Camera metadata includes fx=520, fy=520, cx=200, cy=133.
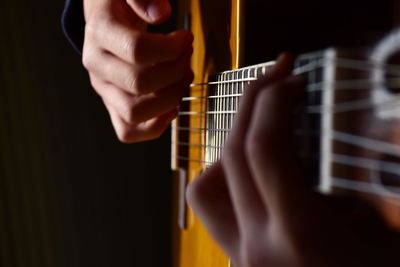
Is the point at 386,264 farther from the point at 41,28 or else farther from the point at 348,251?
the point at 41,28

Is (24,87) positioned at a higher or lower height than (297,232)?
higher

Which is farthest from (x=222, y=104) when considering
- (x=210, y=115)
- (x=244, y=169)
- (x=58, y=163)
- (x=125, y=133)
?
(x=58, y=163)

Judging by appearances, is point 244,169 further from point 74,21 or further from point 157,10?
point 74,21

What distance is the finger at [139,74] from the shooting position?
2.14ft

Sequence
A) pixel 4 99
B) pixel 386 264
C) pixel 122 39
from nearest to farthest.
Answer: pixel 386 264
pixel 122 39
pixel 4 99

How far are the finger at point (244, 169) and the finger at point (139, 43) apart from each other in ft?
0.90

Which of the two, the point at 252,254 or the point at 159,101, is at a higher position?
the point at 159,101

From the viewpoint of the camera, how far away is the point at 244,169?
0.37 meters

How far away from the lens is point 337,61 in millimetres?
328

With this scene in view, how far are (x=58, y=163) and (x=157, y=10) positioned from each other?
1.99 feet

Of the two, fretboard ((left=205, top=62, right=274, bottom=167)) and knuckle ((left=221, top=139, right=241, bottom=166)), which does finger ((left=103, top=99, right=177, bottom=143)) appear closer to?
fretboard ((left=205, top=62, right=274, bottom=167))

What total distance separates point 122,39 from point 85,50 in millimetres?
118

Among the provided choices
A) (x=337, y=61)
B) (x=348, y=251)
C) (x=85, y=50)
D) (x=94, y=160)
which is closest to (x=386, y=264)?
(x=348, y=251)

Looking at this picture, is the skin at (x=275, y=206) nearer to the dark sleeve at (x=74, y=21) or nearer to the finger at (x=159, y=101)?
the finger at (x=159, y=101)
